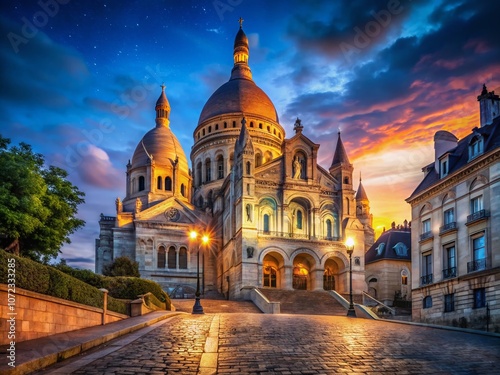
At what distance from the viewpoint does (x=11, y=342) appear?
1274 centimetres

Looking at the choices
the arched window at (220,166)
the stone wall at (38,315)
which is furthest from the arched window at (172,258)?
the stone wall at (38,315)

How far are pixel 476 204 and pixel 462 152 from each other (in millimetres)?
4803

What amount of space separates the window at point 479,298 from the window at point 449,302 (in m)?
2.34

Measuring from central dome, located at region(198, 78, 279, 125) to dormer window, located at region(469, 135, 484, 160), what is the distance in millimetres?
40214

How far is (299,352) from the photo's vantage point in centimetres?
1404

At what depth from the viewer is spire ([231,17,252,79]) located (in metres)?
78.9

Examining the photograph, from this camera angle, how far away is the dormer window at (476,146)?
30.9 meters

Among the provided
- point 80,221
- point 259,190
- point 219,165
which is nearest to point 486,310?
point 80,221

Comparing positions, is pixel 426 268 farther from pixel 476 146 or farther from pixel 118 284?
pixel 118 284

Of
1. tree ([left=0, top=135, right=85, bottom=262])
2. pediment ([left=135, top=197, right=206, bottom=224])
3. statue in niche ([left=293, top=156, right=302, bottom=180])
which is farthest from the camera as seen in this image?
pediment ([left=135, top=197, right=206, bottom=224])

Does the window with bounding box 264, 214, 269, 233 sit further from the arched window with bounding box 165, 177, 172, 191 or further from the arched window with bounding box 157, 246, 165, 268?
the arched window with bounding box 165, 177, 172, 191

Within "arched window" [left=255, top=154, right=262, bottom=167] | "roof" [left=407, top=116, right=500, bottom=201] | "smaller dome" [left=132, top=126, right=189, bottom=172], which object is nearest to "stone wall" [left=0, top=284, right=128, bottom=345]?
"roof" [left=407, top=116, right=500, bottom=201]

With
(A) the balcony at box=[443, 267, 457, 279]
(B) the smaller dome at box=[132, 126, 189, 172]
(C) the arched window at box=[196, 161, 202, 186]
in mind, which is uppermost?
(B) the smaller dome at box=[132, 126, 189, 172]

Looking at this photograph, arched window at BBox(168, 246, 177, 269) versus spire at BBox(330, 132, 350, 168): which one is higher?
spire at BBox(330, 132, 350, 168)
